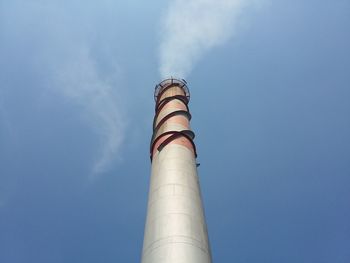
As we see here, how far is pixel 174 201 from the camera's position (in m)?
15.9

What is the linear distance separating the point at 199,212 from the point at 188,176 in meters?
2.28

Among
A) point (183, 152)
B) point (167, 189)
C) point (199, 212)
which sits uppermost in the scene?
point (183, 152)

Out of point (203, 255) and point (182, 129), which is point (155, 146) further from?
point (203, 255)

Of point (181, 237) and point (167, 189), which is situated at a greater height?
point (167, 189)

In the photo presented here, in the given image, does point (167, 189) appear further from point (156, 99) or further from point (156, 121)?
point (156, 99)

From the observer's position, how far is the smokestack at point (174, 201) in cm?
1373

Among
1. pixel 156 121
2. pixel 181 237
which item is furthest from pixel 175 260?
pixel 156 121

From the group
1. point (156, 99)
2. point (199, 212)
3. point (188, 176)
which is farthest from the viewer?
point (156, 99)

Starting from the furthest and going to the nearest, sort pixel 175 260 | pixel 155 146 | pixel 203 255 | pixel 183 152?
pixel 155 146 → pixel 183 152 → pixel 203 255 → pixel 175 260

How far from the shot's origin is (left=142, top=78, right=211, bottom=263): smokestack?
45.1 feet

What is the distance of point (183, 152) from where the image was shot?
64.3 feet

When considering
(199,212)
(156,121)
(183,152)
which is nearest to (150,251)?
(199,212)

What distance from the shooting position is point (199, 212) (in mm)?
16141

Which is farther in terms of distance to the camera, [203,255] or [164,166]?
[164,166]
